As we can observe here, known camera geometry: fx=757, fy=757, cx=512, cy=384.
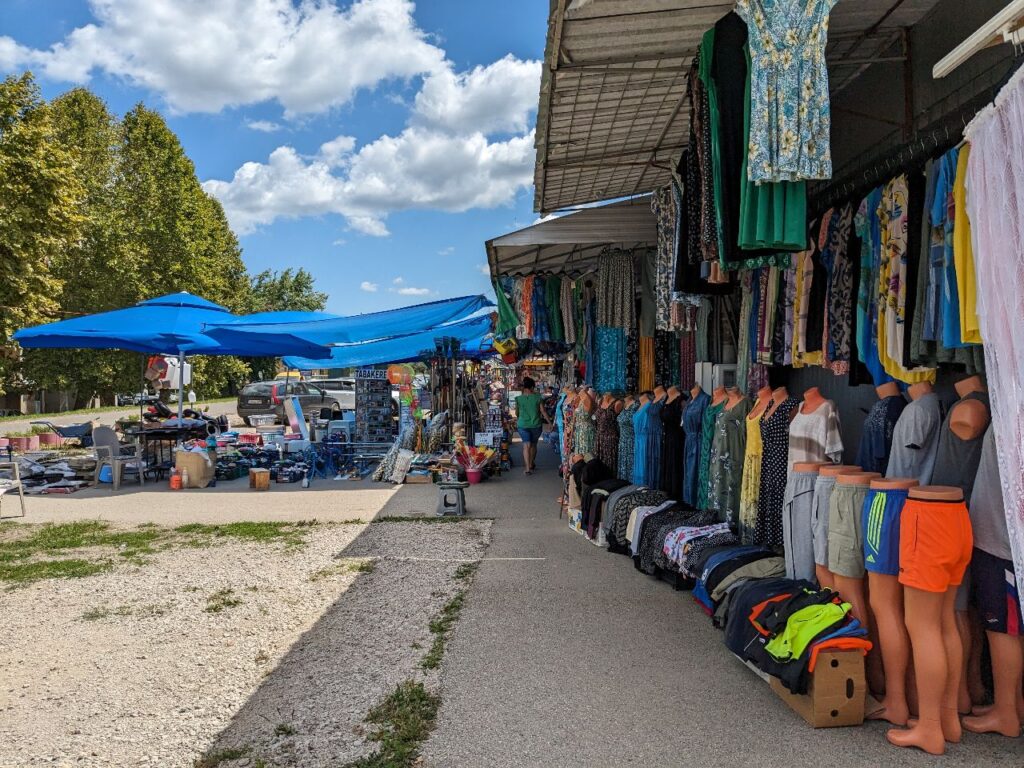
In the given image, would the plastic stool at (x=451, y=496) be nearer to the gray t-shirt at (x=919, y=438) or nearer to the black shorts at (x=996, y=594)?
the gray t-shirt at (x=919, y=438)

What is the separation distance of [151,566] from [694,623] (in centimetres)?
461

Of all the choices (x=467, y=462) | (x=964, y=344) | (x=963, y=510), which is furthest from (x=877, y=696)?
(x=467, y=462)

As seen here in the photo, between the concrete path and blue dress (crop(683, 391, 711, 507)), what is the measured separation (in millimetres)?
776

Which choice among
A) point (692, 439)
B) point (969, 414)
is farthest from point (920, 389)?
point (692, 439)

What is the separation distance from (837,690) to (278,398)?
2420cm

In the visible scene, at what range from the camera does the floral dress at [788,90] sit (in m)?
3.33

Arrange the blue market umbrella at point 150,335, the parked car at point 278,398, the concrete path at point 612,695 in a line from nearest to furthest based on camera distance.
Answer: the concrete path at point 612,695 → the blue market umbrella at point 150,335 → the parked car at point 278,398

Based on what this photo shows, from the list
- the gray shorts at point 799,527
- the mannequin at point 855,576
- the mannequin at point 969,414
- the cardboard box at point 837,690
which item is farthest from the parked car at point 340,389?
the mannequin at point 969,414

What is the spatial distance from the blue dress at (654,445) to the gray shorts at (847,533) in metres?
3.01

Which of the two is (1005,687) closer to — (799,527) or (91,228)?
(799,527)

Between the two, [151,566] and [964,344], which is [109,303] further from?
[964,344]

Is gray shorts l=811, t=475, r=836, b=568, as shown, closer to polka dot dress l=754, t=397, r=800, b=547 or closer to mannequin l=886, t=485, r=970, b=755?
mannequin l=886, t=485, r=970, b=755

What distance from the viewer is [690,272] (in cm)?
469

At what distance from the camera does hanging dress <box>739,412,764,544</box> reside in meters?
4.80
